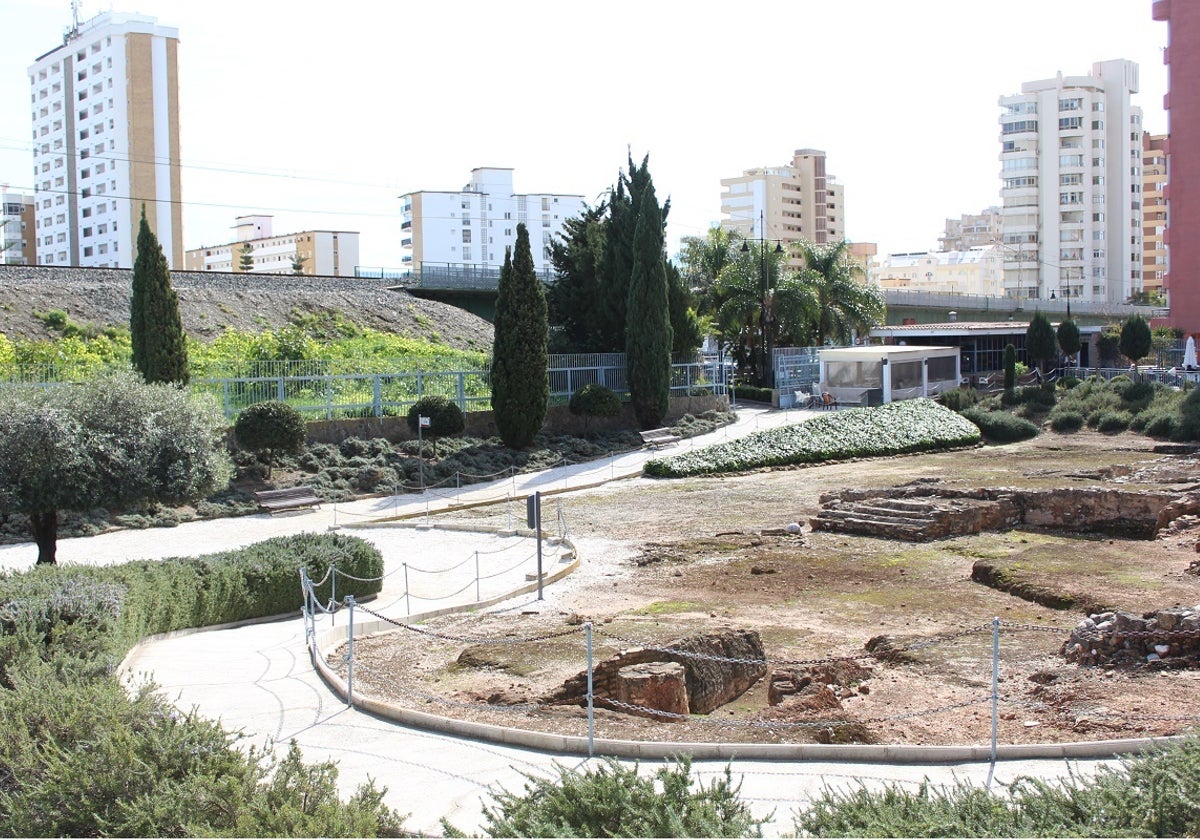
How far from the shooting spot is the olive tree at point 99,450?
17844 mm

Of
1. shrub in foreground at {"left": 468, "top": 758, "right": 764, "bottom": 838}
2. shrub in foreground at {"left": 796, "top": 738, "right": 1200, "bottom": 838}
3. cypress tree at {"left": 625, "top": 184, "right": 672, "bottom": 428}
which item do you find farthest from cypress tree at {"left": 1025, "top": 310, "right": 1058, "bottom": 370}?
shrub in foreground at {"left": 468, "top": 758, "right": 764, "bottom": 838}

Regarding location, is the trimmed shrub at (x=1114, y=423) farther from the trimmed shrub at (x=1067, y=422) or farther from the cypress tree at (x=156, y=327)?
the cypress tree at (x=156, y=327)

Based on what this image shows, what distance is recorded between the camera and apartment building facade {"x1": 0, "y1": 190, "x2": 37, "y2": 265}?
10212 centimetres

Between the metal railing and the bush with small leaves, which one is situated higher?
the metal railing

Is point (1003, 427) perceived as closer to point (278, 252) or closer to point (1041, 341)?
point (1041, 341)

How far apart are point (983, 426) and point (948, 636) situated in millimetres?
28156

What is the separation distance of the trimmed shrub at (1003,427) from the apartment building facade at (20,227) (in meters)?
89.5

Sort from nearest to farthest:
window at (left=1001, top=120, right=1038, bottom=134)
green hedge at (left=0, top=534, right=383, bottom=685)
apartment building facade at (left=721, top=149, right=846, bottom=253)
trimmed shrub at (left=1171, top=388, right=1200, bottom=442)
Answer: green hedge at (left=0, top=534, right=383, bottom=685)
trimmed shrub at (left=1171, top=388, right=1200, bottom=442)
window at (left=1001, top=120, right=1038, bottom=134)
apartment building facade at (left=721, top=149, right=846, bottom=253)

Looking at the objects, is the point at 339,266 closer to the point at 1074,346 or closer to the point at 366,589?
the point at 1074,346

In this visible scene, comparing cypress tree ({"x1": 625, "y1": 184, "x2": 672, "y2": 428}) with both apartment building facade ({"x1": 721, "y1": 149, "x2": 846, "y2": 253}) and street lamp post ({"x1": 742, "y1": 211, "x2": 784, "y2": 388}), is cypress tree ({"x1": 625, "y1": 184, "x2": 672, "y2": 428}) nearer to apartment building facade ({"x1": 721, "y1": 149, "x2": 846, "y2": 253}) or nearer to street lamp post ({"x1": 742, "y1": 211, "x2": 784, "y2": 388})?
street lamp post ({"x1": 742, "y1": 211, "x2": 784, "y2": 388})

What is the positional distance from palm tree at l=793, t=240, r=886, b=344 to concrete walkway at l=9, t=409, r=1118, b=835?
3569 cm

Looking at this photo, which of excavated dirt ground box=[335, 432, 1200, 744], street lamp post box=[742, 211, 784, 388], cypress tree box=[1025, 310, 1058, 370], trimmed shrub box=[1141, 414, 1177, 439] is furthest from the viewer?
cypress tree box=[1025, 310, 1058, 370]

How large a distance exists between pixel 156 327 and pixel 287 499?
20.2 ft

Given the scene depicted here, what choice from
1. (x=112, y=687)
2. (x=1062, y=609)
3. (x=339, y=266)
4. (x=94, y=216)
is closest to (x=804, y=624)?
(x=1062, y=609)
